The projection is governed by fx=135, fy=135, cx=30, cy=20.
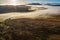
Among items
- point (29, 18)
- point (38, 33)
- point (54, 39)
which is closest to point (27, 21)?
point (29, 18)

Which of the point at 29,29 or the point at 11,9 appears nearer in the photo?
the point at 29,29

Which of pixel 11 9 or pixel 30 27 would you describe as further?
pixel 11 9

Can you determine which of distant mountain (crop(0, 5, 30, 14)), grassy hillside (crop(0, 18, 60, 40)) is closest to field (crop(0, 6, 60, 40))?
grassy hillside (crop(0, 18, 60, 40))

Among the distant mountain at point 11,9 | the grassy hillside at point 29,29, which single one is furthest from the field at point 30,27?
the distant mountain at point 11,9

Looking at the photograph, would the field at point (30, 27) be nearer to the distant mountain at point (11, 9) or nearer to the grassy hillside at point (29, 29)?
the grassy hillside at point (29, 29)

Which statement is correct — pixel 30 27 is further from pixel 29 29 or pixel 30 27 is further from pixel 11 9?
pixel 11 9

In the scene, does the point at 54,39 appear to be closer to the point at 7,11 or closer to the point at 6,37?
the point at 6,37

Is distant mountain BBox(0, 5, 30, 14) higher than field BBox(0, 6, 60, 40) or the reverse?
higher

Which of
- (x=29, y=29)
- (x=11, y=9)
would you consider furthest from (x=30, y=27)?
(x=11, y=9)

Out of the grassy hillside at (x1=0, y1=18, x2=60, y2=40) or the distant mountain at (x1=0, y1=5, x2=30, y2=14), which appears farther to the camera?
the distant mountain at (x1=0, y1=5, x2=30, y2=14)

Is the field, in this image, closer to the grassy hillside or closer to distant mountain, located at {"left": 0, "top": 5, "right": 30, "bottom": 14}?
the grassy hillside

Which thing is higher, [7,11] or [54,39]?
[7,11]
